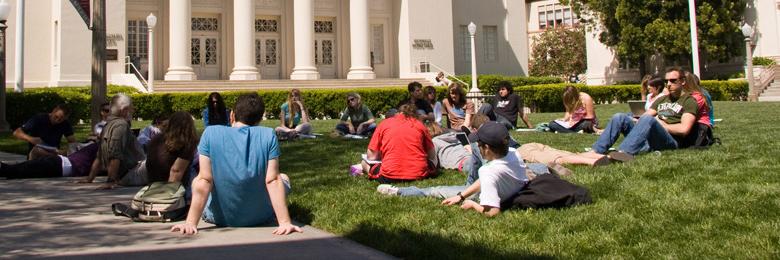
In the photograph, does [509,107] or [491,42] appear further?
[491,42]

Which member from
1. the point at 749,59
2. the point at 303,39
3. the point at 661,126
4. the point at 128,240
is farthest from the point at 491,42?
the point at 128,240

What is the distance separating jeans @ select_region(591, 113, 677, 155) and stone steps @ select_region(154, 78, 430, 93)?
23.2 meters

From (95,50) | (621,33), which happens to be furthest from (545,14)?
(95,50)

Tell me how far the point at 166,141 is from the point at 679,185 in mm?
5191

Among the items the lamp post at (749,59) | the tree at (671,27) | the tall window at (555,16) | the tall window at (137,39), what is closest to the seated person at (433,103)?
the tall window at (137,39)

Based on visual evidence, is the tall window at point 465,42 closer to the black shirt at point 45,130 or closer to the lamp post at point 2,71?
the lamp post at point 2,71

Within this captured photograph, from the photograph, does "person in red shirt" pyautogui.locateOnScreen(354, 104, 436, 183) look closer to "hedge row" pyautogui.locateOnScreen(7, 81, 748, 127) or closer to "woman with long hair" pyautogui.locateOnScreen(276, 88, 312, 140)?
"woman with long hair" pyautogui.locateOnScreen(276, 88, 312, 140)

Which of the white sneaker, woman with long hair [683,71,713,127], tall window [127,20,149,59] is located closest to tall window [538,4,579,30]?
tall window [127,20,149,59]

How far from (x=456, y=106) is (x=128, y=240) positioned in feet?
30.4

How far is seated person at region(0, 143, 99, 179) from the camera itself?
9533 mm

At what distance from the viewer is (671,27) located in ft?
127

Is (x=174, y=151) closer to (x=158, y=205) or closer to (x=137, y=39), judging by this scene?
(x=158, y=205)

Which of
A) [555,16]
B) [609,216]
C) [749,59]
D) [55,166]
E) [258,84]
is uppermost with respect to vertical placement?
[555,16]

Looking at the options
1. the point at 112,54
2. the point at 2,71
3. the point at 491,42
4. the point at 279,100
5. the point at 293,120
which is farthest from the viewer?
the point at 491,42
